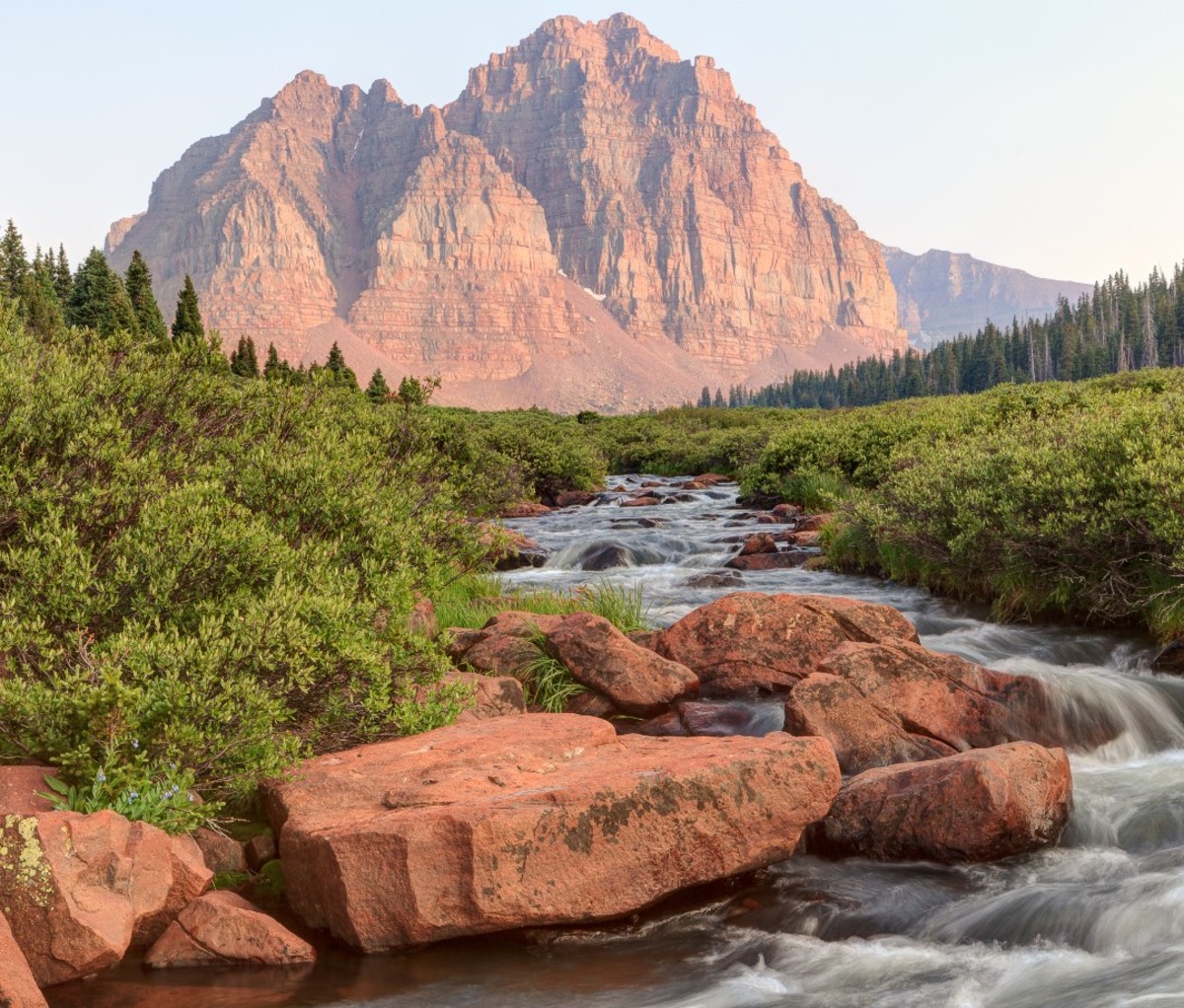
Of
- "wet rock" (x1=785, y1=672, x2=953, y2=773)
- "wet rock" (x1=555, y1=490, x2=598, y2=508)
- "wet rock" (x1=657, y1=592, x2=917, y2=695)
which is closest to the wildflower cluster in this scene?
"wet rock" (x1=785, y1=672, x2=953, y2=773)

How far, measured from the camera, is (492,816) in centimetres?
624

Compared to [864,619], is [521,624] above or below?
above

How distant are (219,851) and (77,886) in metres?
1.28

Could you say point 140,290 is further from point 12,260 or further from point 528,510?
point 528,510

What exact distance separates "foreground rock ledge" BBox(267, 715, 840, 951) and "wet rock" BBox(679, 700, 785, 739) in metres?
1.87

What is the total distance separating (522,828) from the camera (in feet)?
20.6

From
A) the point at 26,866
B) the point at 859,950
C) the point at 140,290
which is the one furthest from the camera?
the point at 140,290

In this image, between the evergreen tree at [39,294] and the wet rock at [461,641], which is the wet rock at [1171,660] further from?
the evergreen tree at [39,294]

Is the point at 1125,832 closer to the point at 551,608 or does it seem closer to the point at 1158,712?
the point at 1158,712

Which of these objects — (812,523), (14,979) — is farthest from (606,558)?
(14,979)

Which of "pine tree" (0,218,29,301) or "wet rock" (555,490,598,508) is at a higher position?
"pine tree" (0,218,29,301)

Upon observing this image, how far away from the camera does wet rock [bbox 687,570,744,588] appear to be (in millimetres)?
16672

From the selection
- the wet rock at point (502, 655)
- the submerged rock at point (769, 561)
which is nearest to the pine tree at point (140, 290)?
the submerged rock at point (769, 561)

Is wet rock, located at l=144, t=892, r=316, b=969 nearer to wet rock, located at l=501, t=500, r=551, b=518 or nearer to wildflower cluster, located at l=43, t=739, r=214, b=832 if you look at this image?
wildflower cluster, located at l=43, t=739, r=214, b=832
